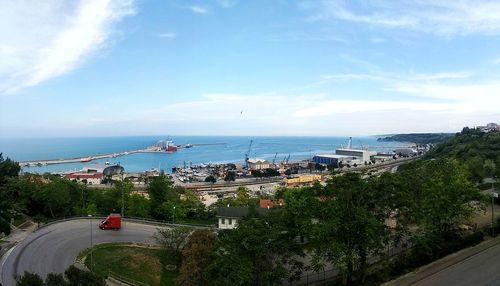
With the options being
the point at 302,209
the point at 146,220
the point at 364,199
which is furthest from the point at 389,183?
the point at 146,220

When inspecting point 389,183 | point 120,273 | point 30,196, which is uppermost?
point 389,183

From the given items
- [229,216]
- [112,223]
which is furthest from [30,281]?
[229,216]

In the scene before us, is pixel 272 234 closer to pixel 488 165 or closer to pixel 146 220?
pixel 146 220

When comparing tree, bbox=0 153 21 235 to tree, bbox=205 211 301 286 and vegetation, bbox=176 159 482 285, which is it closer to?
vegetation, bbox=176 159 482 285

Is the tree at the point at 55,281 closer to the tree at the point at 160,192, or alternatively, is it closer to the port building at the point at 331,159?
the tree at the point at 160,192

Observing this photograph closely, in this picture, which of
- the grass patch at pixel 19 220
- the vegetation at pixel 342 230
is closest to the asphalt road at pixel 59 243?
the grass patch at pixel 19 220

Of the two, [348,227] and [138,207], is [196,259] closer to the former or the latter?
[348,227]

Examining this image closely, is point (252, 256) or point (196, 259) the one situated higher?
point (252, 256)
